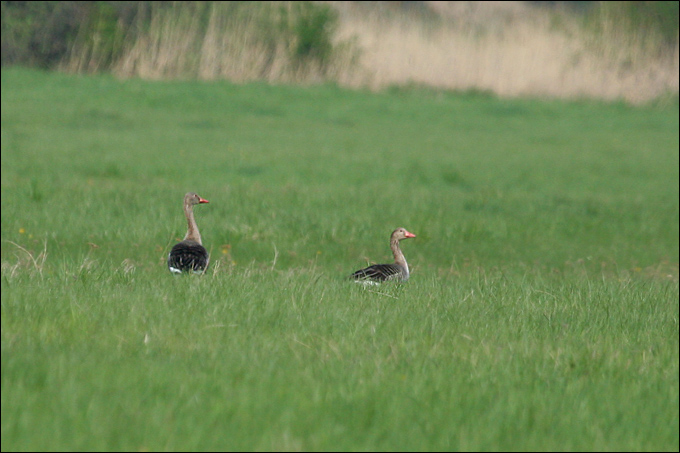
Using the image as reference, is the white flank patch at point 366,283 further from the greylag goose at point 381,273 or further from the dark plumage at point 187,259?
the dark plumage at point 187,259

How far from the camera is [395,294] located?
23.4ft

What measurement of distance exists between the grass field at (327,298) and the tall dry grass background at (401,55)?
9391 mm

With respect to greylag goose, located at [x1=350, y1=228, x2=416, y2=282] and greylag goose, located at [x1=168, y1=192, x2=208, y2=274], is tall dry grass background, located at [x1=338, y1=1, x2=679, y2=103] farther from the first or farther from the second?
greylag goose, located at [x1=168, y1=192, x2=208, y2=274]

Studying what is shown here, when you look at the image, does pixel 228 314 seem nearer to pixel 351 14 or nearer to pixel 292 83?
pixel 292 83

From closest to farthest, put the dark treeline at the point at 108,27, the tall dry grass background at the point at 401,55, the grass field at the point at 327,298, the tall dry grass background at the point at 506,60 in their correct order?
1. the grass field at the point at 327,298
2. the dark treeline at the point at 108,27
3. the tall dry grass background at the point at 401,55
4. the tall dry grass background at the point at 506,60

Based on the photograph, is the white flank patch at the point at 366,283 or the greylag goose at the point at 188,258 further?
the greylag goose at the point at 188,258

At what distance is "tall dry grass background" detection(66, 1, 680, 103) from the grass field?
30.8 ft

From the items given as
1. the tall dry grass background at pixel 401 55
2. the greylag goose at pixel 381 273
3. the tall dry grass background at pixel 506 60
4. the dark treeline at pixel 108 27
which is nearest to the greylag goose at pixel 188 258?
the greylag goose at pixel 381 273

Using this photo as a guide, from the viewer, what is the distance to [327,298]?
668cm

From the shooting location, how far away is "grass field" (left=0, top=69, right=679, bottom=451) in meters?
4.17

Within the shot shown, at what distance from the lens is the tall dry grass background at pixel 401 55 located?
30.3 m

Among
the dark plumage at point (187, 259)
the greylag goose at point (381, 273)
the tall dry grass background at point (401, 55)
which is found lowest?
the greylag goose at point (381, 273)

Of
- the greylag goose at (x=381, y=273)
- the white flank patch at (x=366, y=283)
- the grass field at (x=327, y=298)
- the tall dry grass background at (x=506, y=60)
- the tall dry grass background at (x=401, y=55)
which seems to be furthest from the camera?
the tall dry grass background at (x=506, y=60)

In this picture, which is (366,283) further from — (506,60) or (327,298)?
(506,60)
